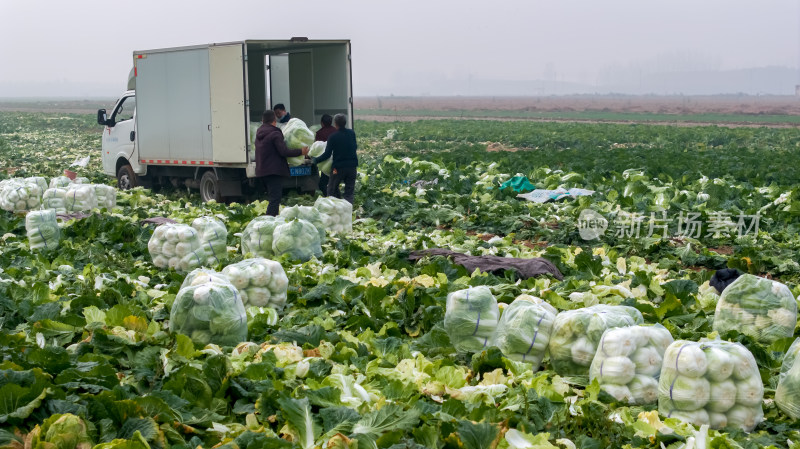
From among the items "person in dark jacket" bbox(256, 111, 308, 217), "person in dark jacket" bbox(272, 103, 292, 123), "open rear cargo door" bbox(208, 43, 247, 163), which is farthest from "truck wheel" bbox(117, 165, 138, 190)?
"person in dark jacket" bbox(256, 111, 308, 217)

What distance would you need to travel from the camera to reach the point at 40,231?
977 centimetres

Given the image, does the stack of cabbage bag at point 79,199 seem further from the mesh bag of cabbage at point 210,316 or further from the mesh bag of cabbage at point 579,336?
the mesh bag of cabbage at point 579,336

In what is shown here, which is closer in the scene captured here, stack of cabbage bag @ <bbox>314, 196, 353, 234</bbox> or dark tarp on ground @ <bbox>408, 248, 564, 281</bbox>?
dark tarp on ground @ <bbox>408, 248, 564, 281</bbox>

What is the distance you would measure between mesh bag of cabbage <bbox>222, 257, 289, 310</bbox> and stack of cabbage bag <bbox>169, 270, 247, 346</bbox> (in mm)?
743

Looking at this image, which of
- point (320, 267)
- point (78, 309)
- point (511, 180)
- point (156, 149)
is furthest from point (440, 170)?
point (78, 309)

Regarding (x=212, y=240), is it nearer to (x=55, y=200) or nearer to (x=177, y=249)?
(x=177, y=249)

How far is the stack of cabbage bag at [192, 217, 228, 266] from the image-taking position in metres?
9.05

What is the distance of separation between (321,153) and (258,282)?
290 inches

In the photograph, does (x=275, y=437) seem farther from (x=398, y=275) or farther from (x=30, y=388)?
(x=398, y=275)

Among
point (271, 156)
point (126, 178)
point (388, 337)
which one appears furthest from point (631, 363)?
point (126, 178)

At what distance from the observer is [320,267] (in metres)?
8.71

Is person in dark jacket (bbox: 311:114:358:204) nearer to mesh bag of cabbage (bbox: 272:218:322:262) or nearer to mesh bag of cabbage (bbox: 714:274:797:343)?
mesh bag of cabbage (bbox: 272:218:322:262)

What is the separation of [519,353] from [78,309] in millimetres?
3464

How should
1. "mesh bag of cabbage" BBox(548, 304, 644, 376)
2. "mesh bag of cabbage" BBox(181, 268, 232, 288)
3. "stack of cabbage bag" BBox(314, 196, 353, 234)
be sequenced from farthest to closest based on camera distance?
"stack of cabbage bag" BBox(314, 196, 353, 234) < "mesh bag of cabbage" BBox(181, 268, 232, 288) < "mesh bag of cabbage" BBox(548, 304, 644, 376)
